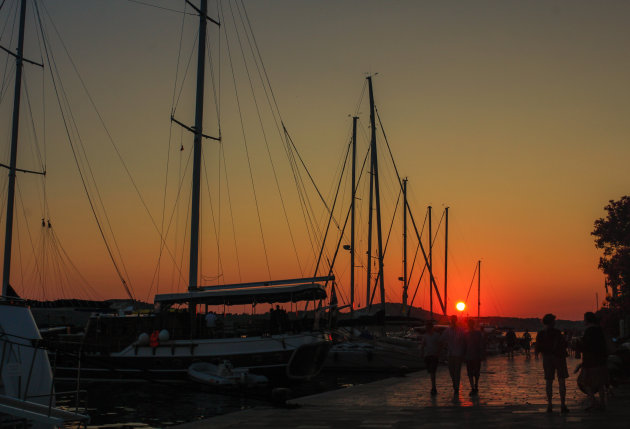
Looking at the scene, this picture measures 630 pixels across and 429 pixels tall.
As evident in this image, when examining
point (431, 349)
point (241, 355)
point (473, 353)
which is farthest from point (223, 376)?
point (473, 353)

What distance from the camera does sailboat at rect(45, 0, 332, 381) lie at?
30797mm

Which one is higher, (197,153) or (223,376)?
(197,153)

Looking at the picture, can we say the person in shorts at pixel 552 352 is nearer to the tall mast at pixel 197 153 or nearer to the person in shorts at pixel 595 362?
the person in shorts at pixel 595 362

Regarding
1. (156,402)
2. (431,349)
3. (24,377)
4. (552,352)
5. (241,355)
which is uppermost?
(552,352)

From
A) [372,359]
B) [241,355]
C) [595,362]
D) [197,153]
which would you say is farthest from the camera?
[372,359]

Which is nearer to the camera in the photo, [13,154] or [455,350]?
[455,350]

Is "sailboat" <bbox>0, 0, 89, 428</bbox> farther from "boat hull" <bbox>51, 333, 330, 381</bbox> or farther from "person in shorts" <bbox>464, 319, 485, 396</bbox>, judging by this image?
"boat hull" <bbox>51, 333, 330, 381</bbox>

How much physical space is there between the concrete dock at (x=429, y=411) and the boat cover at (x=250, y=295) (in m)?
11.5

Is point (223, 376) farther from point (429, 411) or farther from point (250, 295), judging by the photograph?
point (429, 411)

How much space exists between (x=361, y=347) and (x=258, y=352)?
38.9 ft

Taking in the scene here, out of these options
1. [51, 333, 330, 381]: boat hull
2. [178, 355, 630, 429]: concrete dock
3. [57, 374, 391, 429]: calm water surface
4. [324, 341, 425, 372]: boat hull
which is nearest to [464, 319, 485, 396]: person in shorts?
[178, 355, 630, 429]: concrete dock

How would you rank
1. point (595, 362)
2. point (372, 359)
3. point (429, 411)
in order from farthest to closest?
point (372, 359), point (429, 411), point (595, 362)

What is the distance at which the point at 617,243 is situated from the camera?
41.0 m

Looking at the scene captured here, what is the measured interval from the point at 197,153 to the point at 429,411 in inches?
859
